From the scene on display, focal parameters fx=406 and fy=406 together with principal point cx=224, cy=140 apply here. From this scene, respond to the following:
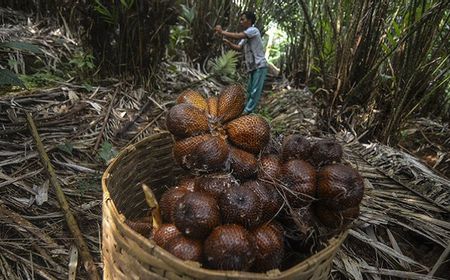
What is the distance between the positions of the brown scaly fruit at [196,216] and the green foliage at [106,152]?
114 centimetres

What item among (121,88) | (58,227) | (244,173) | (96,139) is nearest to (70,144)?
(96,139)

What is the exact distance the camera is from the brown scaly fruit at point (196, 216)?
118 cm

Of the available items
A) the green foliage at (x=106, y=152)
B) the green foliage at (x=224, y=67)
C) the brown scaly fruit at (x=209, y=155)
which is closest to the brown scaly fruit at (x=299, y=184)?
the brown scaly fruit at (x=209, y=155)

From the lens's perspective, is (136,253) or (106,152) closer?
(136,253)

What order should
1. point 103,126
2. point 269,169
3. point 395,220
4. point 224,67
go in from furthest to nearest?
point 224,67 < point 103,126 < point 395,220 < point 269,169

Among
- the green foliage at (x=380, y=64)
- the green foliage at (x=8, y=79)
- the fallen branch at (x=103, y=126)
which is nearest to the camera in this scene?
the green foliage at (x=8, y=79)

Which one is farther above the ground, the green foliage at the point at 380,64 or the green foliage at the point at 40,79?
the green foliage at the point at 380,64

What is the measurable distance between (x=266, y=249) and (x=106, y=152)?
4.42 ft

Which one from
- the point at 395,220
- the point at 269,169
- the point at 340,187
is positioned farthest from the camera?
the point at 395,220

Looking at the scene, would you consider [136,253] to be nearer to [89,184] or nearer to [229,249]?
[229,249]

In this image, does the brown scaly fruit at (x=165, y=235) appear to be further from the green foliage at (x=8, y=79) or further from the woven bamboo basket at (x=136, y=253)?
the green foliage at (x=8, y=79)

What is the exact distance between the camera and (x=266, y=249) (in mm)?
1228

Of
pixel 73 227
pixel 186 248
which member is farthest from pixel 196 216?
pixel 73 227

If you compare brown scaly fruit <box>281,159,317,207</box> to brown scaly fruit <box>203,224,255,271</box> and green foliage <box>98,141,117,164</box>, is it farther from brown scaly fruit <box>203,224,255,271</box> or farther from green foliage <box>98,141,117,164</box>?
green foliage <box>98,141,117,164</box>
